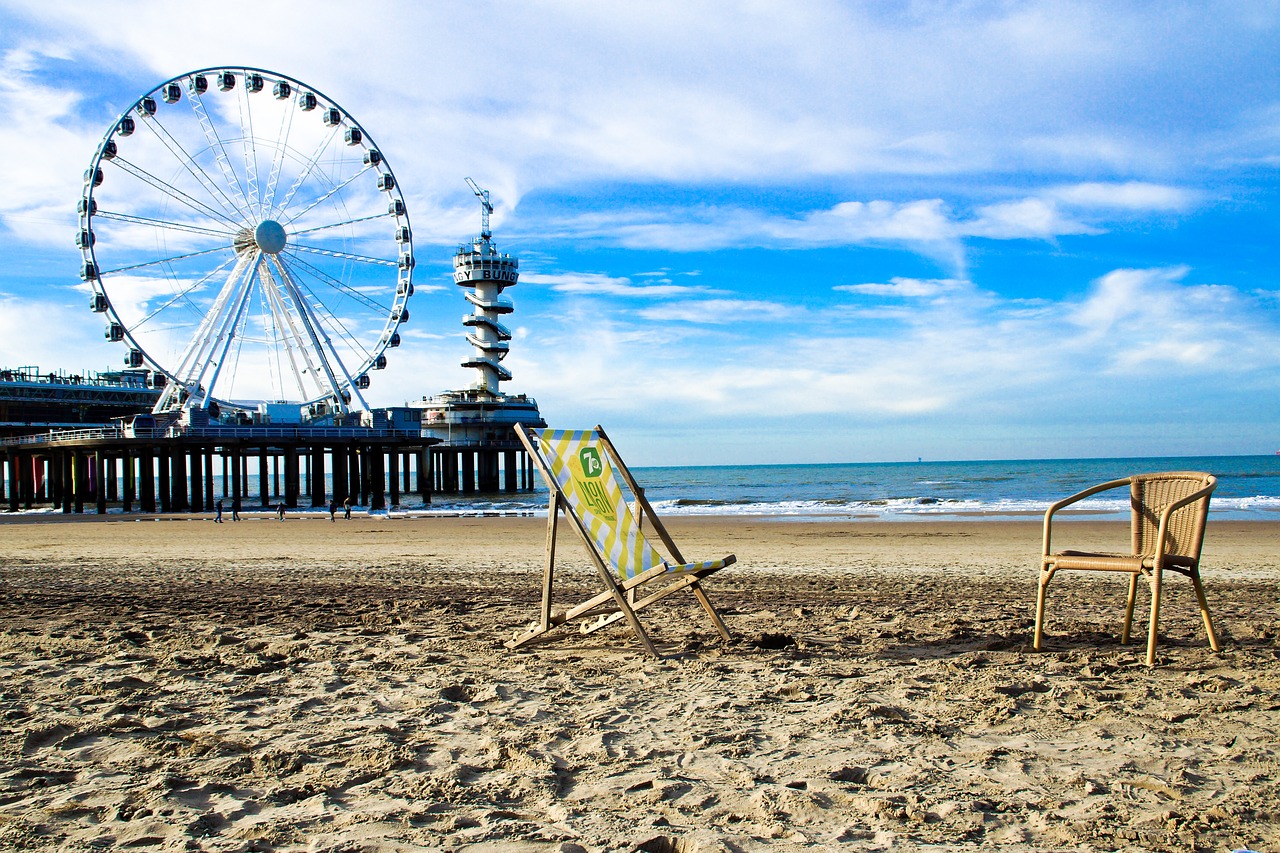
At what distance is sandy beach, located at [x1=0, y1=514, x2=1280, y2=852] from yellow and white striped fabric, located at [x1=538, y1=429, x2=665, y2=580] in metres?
0.47

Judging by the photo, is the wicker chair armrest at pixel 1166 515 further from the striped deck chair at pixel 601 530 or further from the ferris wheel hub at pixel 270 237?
the ferris wheel hub at pixel 270 237

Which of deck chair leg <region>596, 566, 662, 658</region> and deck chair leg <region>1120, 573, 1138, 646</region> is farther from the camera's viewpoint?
deck chair leg <region>1120, 573, 1138, 646</region>

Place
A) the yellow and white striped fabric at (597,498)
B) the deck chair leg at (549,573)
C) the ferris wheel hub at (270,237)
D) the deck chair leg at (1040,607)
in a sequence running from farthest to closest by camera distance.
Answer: the ferris wheel hub at (270,237), the yellow and white striped fabric at (597,498), the deck chair leg at (549,573), the deck chair leg at (1040,607)

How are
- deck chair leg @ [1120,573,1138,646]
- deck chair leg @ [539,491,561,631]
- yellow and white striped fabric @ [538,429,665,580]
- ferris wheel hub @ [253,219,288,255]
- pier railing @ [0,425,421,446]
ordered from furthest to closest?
pier railing @ [0,425,421,446] < ferris wheel hub @ [253,219,288,255] < yellow and white striped fabric @ [538,429,665,580] < deck chair leg @ [539,491,561,631] < deck chair leg @ [1120,573,1138,646]

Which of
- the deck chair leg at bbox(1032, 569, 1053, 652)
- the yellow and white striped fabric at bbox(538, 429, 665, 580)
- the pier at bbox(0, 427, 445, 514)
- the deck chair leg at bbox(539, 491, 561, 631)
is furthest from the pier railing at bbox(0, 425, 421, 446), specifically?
the deck chair leg at bbox(1032, 569, 1053, 652)

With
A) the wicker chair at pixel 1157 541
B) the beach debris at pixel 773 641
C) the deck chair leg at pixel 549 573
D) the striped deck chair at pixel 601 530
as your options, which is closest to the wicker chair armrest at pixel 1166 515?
the wicker chair at pixel 1157 541

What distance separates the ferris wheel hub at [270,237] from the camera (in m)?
29.5

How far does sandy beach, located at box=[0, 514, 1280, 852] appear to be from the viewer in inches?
89.2

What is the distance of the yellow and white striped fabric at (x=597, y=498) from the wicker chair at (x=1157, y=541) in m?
1.88

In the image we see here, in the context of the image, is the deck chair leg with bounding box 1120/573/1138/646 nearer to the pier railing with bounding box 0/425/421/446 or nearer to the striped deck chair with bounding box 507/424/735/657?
the striped deck chair with bounding box 507/424/735/657

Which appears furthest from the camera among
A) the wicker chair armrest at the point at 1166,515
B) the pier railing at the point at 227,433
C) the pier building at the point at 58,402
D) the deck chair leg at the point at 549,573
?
the pier building at the point at 58,402

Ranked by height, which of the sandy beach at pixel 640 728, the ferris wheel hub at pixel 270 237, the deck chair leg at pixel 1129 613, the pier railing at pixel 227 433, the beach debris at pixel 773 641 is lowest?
the beach debris at pixel 773 641

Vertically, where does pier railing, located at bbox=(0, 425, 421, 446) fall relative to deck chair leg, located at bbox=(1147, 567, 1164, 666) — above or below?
above

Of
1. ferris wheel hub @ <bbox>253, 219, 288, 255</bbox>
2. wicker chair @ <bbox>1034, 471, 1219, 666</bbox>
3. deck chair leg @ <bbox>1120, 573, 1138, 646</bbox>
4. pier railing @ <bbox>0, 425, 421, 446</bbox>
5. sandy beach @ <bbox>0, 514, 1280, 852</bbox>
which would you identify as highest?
ferris wheel hub @ <bbox>253, 219, 288, 255</bbox>
